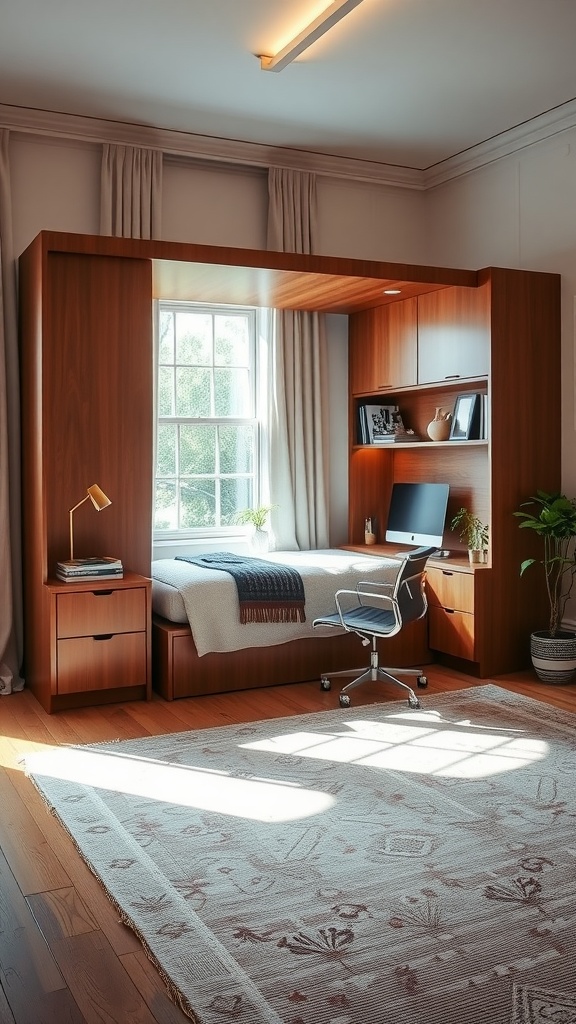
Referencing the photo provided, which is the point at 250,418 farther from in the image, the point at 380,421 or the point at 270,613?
the point at 270,613

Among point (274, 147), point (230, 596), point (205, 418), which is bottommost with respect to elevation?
point (230, 596)

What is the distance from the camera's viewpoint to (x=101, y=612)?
14.6 ft

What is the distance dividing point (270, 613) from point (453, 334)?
6.37ft

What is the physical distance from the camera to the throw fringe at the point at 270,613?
475cm

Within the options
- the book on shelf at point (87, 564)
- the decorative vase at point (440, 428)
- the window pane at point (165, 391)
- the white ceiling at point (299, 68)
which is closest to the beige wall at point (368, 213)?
the white ceiling at point (299, 68)

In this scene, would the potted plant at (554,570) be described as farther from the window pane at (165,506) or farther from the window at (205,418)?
the window pane at (165,506)

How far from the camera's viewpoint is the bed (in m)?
4.67

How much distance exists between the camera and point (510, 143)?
218 inches

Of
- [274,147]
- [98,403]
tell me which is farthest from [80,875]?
[274,147]

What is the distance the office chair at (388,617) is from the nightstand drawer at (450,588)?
412 mm

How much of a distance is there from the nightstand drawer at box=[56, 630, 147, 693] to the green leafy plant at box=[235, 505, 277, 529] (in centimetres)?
156

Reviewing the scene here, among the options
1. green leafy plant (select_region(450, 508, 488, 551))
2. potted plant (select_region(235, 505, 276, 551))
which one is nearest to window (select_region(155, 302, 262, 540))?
potted plant (select_region(235, 505, 276, 551))

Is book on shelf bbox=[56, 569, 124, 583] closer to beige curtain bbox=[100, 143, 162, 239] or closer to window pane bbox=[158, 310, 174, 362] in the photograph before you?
window pane bbox=[158, 310, 174, 362]

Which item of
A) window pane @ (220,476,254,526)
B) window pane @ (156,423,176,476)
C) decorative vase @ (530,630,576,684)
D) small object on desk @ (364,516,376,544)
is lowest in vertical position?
decorative vase @ (530,630,576,684)
